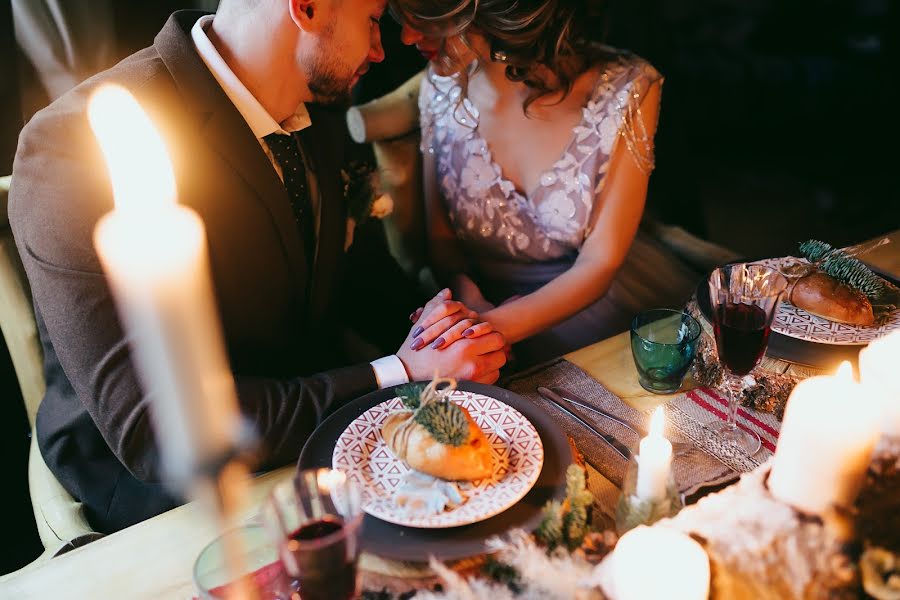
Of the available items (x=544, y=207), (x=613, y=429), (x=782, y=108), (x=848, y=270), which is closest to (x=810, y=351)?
(x=848, y=270)

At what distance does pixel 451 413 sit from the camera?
104cm

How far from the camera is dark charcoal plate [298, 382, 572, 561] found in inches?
37.4

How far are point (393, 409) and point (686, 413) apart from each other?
20.3 inches

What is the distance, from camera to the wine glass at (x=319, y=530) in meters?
0.72

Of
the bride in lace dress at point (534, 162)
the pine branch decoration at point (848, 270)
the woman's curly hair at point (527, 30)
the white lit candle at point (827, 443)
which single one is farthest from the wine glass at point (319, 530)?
the woman's curly hair at point (527, 30)

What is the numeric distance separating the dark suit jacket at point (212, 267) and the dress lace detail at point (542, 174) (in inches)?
17.0

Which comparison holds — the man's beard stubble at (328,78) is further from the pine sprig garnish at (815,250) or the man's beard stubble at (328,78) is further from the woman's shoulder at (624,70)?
the pine sprig garnish at (815,250)

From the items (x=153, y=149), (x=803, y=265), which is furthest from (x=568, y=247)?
(x=153, y=149)

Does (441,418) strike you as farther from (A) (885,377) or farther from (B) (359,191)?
(B) (359,191)

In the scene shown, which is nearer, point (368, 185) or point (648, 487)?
point (648, 487)

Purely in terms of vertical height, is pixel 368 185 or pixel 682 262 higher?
pixel 368 185

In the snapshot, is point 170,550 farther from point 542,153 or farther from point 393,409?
point 542,153

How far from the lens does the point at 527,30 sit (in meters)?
1.82

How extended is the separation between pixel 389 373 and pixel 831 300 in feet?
2.86
